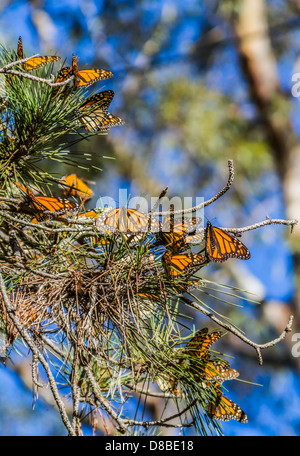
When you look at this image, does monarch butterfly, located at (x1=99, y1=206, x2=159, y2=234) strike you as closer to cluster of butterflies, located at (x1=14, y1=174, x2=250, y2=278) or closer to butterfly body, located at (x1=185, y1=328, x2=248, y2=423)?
cluster of butterflies, located at (x1=14, y1=174, x2=250, y2=278)

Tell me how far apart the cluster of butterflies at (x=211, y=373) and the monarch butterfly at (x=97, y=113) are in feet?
1.09

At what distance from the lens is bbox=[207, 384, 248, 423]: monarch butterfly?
0.72m

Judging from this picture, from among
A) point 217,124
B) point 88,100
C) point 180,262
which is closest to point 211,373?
point 180,262

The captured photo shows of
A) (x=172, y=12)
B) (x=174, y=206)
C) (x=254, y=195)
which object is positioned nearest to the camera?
(x=174, y=206)

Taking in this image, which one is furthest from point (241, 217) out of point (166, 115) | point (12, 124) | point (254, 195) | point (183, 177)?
point (12, 124)

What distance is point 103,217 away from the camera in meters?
0.66

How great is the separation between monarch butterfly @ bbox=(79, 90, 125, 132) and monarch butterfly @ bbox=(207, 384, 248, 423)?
41 centimetres

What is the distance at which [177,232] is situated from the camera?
66 cm

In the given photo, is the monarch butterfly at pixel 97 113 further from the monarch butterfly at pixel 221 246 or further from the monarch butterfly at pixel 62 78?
the monarch butterfly at pixel 221 246

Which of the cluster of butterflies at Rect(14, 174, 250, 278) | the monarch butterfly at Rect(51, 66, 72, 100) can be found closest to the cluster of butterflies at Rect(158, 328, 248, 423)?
the cluster of butterflies at Rect(14, 174, 250, 278)

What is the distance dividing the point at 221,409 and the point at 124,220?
302mm

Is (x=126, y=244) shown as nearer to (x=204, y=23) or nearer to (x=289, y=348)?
(x=289, y=348)

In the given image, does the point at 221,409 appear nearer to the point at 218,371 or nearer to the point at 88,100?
the point at 218,371

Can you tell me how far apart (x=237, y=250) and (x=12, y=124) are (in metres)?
0.38
